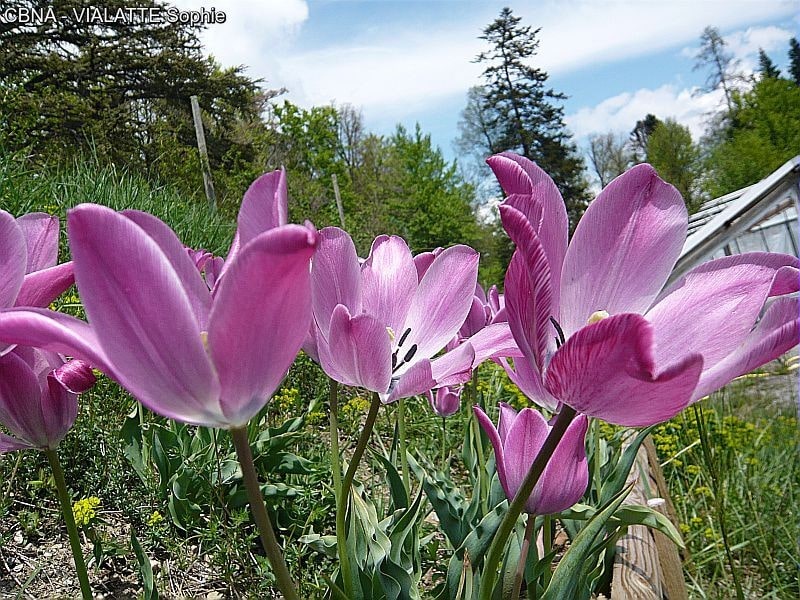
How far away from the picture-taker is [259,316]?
356 millimetres

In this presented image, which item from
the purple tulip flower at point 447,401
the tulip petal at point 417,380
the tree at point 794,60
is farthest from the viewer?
the tree at point 794,60

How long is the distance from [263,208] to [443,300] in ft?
1.29

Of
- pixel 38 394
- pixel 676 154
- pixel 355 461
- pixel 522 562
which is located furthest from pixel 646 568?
pixel 676 154

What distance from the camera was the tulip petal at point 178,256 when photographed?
41cm

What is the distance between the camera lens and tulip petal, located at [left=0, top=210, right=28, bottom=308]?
18.1 inches

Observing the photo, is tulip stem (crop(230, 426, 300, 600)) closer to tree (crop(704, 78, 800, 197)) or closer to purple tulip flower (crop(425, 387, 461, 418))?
purple tulip flower (crop(425, 387, 461, 418))

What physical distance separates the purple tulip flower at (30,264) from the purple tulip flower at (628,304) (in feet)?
1.01

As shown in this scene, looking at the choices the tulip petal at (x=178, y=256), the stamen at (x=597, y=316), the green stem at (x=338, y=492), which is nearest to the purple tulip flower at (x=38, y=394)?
the tulip petal at (x=178, y=256)

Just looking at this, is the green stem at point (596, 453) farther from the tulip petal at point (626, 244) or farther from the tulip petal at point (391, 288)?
the tulip petal at point (626, 244)

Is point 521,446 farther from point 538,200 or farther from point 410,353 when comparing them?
point 538,200

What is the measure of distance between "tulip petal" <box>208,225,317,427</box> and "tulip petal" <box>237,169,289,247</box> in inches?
2.1

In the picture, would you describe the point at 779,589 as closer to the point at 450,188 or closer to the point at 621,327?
the point at 621,327

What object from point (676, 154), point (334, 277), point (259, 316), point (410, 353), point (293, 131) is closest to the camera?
point (259, 316)

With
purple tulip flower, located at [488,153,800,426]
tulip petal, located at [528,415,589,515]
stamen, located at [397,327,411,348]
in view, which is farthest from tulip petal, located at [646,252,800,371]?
stamen, located at [397,327,411,348]
